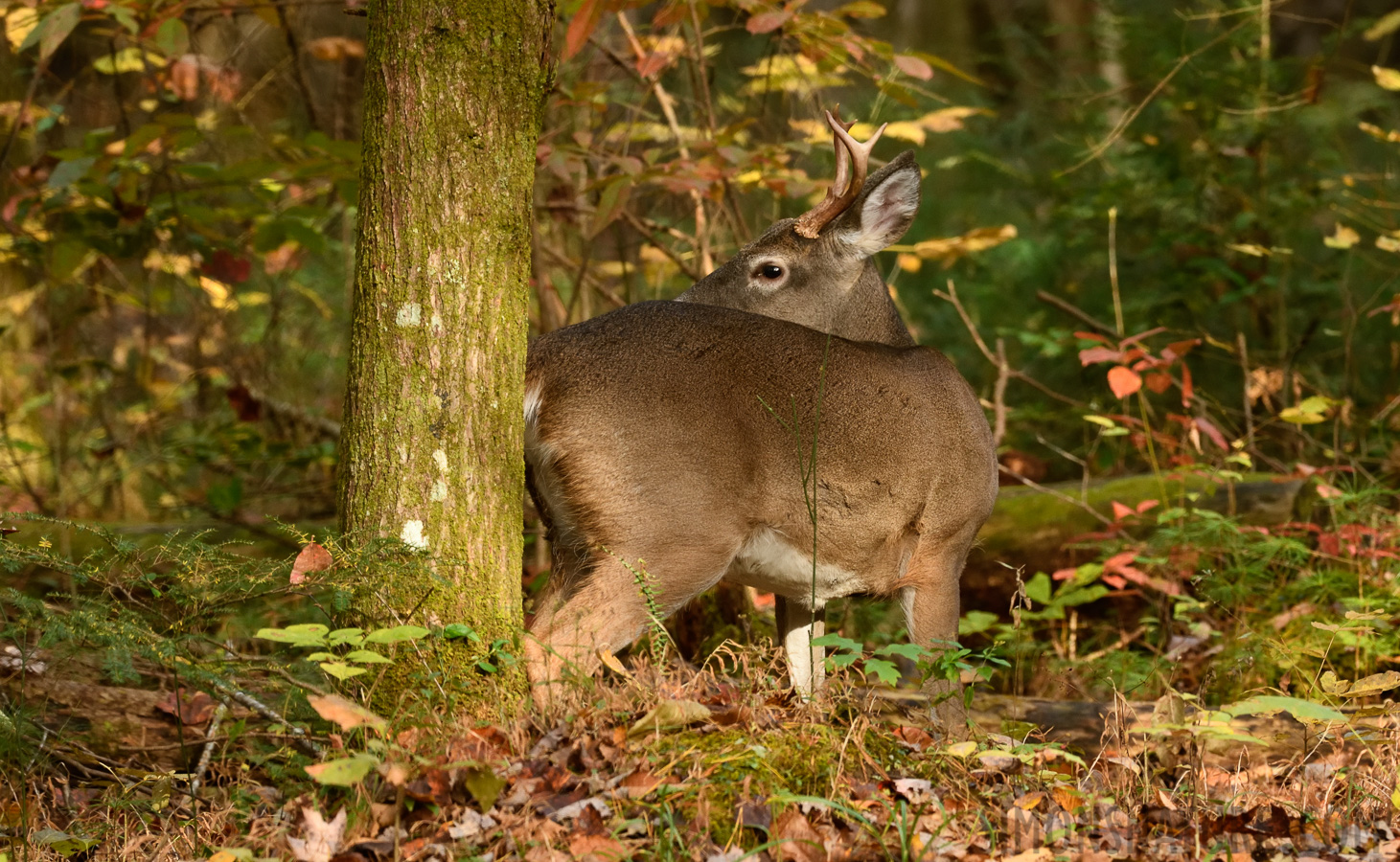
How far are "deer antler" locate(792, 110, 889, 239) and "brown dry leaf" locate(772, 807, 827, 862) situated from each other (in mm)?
2837

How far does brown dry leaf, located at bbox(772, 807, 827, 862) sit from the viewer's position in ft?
9.29

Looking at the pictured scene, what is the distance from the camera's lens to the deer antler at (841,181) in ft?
16.6

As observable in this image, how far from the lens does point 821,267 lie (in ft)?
18.0

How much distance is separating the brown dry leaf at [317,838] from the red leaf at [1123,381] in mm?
4090

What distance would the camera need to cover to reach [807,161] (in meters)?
8.81

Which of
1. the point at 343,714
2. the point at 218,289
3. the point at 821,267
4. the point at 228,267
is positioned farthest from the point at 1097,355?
the point at 218,289

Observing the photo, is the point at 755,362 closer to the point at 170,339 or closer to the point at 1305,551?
the point at 1305,551

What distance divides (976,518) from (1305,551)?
5.90 feet

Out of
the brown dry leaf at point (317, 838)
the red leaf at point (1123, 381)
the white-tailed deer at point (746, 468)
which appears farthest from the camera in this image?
the red leaf at point (1123, 381)

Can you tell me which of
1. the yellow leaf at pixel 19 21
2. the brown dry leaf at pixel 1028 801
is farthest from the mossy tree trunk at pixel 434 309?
the yellow leaf at pixel 19 21

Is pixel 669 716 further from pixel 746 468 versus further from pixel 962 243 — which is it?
pixel 962 243

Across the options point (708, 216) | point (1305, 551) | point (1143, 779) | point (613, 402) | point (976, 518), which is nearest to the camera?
point (1143, 779)

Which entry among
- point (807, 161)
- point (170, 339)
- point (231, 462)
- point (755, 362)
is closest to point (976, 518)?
point (755, 362)

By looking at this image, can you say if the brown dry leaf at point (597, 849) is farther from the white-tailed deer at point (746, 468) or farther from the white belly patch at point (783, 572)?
the white belly patch at point (783, 572)
